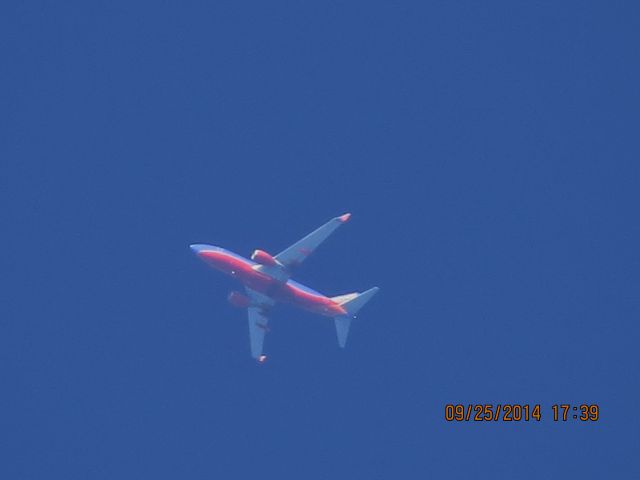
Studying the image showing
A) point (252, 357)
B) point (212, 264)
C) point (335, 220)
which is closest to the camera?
point (335, 220)

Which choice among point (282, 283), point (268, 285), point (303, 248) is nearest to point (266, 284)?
point (268, 285)

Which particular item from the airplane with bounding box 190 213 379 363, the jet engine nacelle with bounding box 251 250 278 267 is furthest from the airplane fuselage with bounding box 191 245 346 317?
the jet engine nacelle with bounding box 251 250 278 267

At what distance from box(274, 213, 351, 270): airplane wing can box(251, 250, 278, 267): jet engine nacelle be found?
68cm

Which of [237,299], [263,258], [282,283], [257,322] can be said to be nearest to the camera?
[263,258]

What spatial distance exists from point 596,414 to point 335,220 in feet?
115

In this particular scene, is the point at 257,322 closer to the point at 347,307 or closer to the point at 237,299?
the point at 237,299

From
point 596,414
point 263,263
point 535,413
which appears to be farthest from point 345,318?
point 596,414

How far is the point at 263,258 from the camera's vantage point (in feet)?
217

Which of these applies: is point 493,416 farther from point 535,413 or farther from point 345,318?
point 345,318

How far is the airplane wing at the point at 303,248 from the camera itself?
6606 centimetres

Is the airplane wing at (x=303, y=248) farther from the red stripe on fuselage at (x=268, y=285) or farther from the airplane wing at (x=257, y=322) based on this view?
the airplane wing at (x=257, y=322)

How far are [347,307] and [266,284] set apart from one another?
7.51 m

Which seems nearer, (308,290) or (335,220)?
(335,220)

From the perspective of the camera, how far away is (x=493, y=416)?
75562 mm
